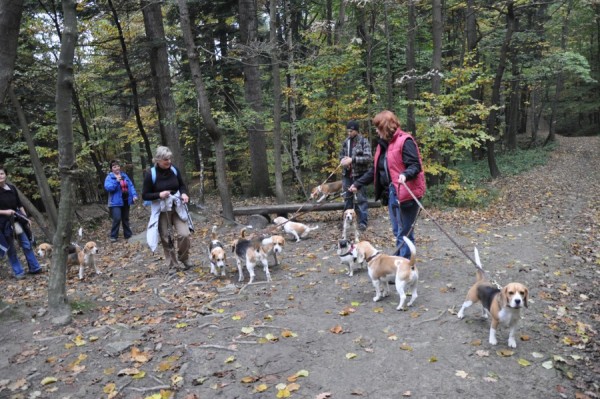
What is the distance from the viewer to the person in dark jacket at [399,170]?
5.71 m

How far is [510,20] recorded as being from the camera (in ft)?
53.1

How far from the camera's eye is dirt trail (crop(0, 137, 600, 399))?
13.0ft

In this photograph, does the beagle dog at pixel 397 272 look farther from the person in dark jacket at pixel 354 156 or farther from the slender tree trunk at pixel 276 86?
the slender tree trunk at pixel 276 86

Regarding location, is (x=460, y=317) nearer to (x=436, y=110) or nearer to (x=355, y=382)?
(x=355, y=382)

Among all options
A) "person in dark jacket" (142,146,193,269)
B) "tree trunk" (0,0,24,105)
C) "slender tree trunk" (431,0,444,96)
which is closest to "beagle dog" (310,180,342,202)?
"slender tree trunk" (431,0,444,96)

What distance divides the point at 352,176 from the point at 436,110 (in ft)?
15.0

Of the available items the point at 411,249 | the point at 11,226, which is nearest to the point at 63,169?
the point at 11,226

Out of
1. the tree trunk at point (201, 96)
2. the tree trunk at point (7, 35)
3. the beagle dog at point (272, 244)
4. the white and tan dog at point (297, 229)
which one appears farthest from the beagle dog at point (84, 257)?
the tree trunk at point (7, 35)

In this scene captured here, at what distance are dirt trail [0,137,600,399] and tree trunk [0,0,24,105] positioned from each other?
10.4 feet

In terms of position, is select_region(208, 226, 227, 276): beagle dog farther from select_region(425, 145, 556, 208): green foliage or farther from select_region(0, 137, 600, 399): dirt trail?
select_region(425, 145, 556, 208): green foliage

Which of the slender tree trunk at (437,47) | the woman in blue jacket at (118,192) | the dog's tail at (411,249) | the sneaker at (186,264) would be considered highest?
the slender tree trunk at (437,47)

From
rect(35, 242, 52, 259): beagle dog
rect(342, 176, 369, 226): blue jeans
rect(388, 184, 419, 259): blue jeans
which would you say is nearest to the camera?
rect(388, 184, 419, 259): blue jeans

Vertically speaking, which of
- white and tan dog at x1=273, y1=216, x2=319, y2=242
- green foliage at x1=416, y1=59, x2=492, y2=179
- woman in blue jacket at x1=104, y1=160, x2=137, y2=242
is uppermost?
green foliage at x1=416, y1=59, x2=492, y2=179

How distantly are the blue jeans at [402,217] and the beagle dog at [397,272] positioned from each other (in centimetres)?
55
